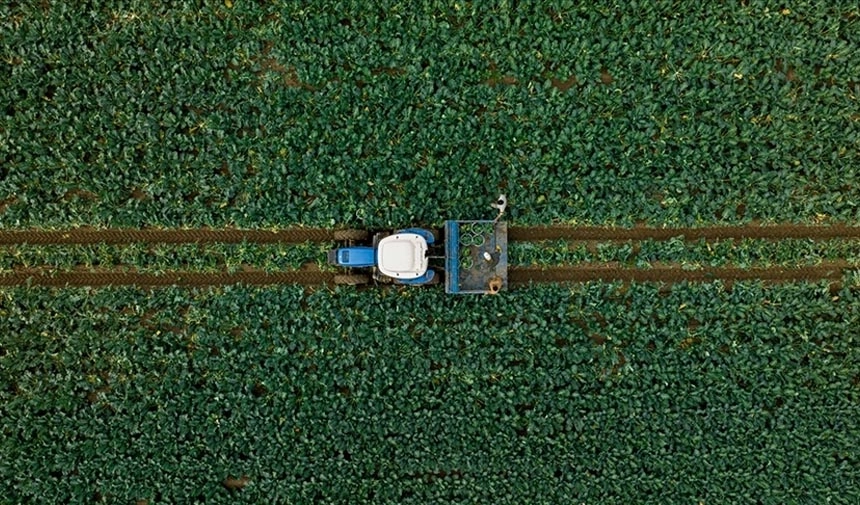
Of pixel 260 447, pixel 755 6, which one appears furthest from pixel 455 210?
pixel 755 6

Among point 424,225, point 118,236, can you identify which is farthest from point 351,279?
point 118,236

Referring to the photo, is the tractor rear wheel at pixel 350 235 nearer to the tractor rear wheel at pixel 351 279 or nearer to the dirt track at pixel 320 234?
the dirt track at pixel 320 234

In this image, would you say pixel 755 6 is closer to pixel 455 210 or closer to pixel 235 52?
pixel 455 210

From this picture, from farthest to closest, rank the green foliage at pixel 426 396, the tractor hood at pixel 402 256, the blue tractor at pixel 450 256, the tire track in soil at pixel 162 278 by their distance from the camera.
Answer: the tire track in soil at pixel 162 278
the green foliage at pixel 426 396
the blue tractor at pixel 450 256
the tractor hood at pixel 402 256

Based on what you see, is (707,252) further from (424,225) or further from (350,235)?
(350,235)

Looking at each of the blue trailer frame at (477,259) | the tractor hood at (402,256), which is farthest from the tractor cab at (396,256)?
the blue trailer frame at (477,259)

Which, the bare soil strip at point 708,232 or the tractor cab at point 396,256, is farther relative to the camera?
the bare soil strip at point 708,232
